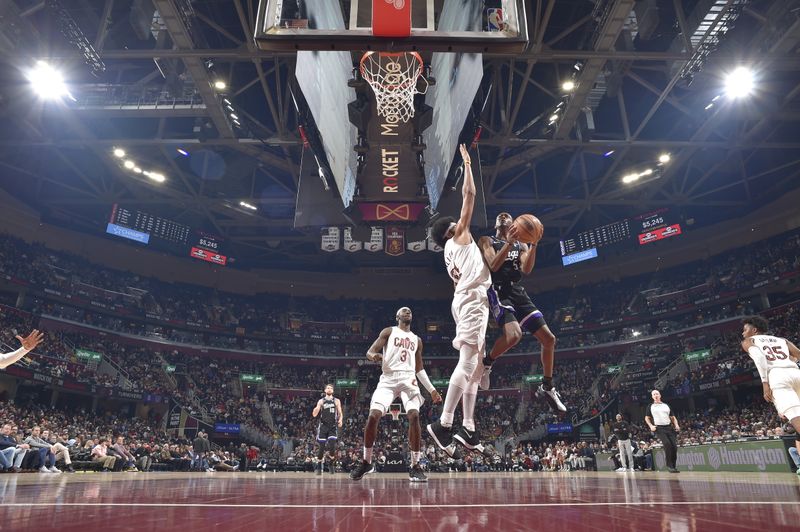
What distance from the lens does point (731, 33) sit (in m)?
14.3

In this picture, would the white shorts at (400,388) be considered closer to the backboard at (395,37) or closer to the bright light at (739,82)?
the backboard at (395,37)

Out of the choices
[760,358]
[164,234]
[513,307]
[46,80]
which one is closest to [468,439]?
[513,307]

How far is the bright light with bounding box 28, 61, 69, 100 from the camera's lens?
14037mm

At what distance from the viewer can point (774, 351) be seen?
18.3 ft

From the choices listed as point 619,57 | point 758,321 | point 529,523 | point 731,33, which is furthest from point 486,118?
point 529,523

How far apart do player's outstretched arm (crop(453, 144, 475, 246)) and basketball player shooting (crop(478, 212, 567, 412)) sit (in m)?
0.23

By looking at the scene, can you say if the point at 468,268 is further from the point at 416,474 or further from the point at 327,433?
the point at 327,433

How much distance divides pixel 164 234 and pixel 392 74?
19432mm

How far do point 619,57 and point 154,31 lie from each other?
14.4 m

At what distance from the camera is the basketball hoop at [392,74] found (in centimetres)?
1064

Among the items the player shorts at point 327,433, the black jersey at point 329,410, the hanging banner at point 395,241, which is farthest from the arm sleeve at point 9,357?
the hanging banner at point 395,241

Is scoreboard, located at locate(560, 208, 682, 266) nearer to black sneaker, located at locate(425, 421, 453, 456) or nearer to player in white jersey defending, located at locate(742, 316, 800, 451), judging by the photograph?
player in white jersey defending, located at locate(742, 316, 800, 451)

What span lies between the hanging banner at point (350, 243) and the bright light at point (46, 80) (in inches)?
385

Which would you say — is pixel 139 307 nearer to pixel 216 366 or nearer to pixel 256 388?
pixel 216 366
